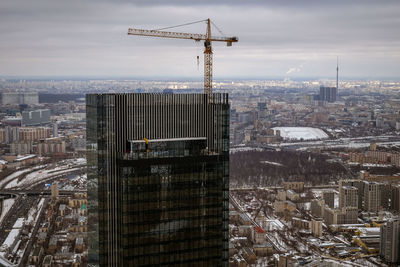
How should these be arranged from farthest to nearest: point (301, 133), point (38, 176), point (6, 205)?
1. point (301, 133)
2. point (38, 176)
3. point (6, 205)

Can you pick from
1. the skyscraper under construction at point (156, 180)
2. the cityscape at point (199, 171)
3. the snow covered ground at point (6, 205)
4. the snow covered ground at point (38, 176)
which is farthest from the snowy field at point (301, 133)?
the skyscraper under construction at point (156, 180)

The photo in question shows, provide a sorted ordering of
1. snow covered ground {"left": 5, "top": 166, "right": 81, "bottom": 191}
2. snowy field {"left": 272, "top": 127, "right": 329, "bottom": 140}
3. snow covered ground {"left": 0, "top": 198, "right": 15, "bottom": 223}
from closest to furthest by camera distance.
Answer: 1. snow covered ground {"left": 0, "top": 198, "right": 15, "bottom": 223}
2. snow covered ground {"left": 5, "top": 166, "right": 81, "bottom": 191}
3. snowy field {"left": 272, "top": 127, "right": 329, "bottom": 140}

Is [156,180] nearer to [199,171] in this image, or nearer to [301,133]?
[199,171]

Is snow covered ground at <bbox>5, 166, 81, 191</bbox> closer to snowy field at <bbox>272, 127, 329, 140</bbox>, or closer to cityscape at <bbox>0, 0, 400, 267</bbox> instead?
cityscape at <bbox>0, 0, 400, 267</bbox>

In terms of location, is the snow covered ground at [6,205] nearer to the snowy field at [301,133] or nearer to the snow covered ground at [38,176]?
the snow covered ground at [38,176]

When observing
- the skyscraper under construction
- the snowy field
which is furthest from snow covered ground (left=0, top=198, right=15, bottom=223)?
the snowy field

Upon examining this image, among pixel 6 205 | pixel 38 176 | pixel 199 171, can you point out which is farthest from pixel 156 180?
pixel 38 176
